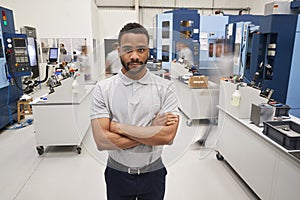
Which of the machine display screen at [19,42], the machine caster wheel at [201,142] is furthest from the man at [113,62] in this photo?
the machine display screen at [19,42]

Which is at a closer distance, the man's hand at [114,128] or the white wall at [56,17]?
the man's hand at [114,128]

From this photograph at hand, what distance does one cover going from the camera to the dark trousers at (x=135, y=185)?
50.0 inches

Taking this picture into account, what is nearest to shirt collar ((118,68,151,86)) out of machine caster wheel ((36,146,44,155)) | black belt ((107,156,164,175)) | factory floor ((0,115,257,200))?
black belt ((107,156,164,175))

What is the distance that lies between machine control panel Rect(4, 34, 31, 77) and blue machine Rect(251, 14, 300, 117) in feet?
13.6

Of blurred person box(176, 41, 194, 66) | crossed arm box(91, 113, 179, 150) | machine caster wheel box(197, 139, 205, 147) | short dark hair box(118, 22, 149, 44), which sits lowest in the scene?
machine caster wheel box(197, 139, 205, 147)

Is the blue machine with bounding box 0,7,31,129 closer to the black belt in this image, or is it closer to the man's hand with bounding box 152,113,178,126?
the black belt

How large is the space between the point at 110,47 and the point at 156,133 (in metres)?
0.47

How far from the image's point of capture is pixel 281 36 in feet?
12.6

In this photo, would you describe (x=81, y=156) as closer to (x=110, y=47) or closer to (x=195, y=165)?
(x=195, y=165)

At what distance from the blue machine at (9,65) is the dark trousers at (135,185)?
3.31 meters

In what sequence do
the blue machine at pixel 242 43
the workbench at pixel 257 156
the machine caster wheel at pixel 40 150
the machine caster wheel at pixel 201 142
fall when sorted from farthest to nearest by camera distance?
the blue machine at pixel 242 43, the machine caster wheel at pixel 40 150, the workbench at pixel 257 156, the machine caster wheel at pixel 201 142

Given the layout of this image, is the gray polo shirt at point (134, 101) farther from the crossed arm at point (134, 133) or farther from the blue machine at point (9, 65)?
the blue machine at point (9, 65)

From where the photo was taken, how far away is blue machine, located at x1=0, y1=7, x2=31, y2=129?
12.4 feet

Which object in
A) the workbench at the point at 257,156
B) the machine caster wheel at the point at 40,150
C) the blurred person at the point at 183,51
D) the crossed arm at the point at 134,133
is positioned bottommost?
the machine caster wheel at the point at 40,150
